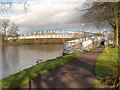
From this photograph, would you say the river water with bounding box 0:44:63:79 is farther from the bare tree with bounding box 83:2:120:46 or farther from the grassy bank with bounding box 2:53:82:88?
the bare tree with bounding box 83:2:120:46

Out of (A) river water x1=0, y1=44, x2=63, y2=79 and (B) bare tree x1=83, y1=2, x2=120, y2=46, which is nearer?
(A) river water x1=0, y1=44, x2=63, y2=79

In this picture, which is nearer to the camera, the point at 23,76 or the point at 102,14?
the point at 23,76

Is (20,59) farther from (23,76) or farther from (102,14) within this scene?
(102,14)

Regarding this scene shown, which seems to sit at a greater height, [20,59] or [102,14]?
[102,14]

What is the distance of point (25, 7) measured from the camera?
791 cm

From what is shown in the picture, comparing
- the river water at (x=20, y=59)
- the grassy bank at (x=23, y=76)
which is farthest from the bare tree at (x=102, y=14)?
the grassy bank at (x=23, y=76)

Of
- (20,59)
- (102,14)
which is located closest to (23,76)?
(20,59)

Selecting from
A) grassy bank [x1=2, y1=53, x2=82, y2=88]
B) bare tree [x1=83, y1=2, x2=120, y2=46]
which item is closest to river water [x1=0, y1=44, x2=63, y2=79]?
grassy bank [x1=2, y1=53, x2=82, y2=88]

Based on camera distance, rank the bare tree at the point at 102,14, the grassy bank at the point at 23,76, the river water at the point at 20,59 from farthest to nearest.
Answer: the bare tree at the point at 102,14
the river water at the point at 20,59
the grassy bank at the point at 23,76

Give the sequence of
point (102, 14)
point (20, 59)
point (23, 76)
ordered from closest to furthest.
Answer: point (23, 76) < point (20, 59) < point (102, 14)

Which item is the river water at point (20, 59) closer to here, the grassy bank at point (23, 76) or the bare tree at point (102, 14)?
the grassy bank at point (23, 76)

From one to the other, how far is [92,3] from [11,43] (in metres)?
39.3

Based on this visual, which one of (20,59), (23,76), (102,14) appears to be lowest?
(20,59)

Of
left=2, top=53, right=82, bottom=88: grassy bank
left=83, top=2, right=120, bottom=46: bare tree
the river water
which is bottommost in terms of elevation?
the river water
